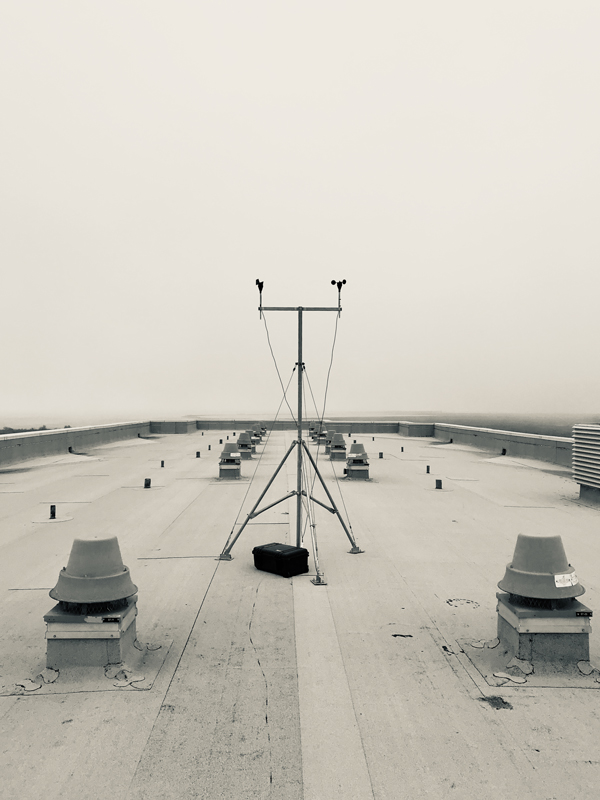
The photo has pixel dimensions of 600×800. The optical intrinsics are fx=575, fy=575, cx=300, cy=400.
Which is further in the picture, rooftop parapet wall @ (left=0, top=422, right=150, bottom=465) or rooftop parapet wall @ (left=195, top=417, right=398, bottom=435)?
rooftop parapet wall @ (left=195, top=417, right=398, bottom=435)

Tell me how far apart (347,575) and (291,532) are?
268 centimetres

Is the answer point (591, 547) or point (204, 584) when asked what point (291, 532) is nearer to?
point (204, 584)

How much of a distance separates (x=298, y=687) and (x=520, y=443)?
78.2ft

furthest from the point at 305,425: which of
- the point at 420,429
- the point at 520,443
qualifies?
the point at 520,443

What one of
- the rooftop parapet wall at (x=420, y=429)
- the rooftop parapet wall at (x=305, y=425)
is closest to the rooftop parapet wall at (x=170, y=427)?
the rooftop parapet wall at (x=305, y=425)

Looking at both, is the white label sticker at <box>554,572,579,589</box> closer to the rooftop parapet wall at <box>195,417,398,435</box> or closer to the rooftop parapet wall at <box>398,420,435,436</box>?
the rooftop parapet wall at <box>398,420,435,436</box>

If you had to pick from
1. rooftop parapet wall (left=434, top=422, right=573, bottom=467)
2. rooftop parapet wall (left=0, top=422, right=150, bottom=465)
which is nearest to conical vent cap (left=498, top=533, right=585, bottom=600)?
rooftop parapet wall (left=434, top=422, right=573, bottom=467)

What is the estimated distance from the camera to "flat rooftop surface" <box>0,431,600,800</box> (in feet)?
11.3

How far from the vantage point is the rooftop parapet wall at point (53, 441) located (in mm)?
22750

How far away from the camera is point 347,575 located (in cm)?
773

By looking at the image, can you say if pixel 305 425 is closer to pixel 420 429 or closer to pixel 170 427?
pixel 420 429

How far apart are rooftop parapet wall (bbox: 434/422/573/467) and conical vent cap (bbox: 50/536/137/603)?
1840 centimetres

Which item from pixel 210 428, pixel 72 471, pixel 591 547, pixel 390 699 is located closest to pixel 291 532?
pixel 591 547

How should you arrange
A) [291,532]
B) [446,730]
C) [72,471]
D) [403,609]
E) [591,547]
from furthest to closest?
[72,471] → [291,532] → [591,547] → [403,609] → [446,730]
